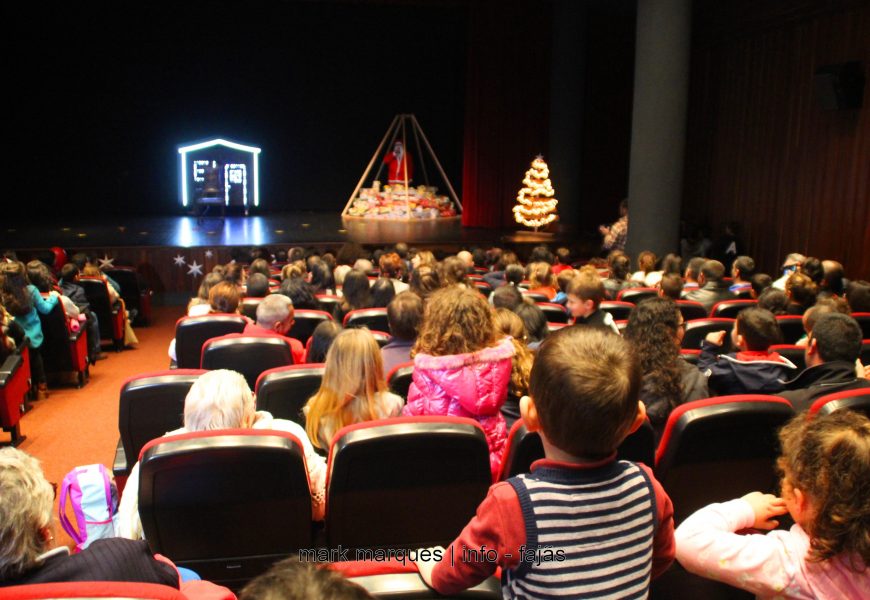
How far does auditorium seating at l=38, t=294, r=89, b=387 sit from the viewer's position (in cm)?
572

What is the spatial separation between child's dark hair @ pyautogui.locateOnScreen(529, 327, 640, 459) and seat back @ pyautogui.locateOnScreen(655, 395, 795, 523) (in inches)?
41.0

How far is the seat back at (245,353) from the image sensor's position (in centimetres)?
355

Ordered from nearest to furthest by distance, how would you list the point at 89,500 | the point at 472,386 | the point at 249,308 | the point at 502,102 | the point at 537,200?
the point at 89,500, the point at 472,386, the point at 249,308, the point at 537,200, the point at 502,102

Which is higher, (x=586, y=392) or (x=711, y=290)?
(x=586, y=392)

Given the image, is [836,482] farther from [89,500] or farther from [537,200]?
[537,200]

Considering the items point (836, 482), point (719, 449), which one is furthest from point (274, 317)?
point (836, 482)

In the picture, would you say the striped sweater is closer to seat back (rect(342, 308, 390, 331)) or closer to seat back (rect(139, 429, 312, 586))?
seat back (rect(139, 429, 312, 586))

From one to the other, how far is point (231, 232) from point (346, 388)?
10300 mm

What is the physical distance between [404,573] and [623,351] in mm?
529

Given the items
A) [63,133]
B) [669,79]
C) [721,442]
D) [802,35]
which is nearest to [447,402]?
[721,442]

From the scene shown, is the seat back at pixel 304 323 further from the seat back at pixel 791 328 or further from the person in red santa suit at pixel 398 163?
the person in red santa suit at pixel 398 163

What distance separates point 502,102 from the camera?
14.0 meters

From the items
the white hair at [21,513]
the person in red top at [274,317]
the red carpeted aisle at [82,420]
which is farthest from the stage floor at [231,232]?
the white hair at [21,513]

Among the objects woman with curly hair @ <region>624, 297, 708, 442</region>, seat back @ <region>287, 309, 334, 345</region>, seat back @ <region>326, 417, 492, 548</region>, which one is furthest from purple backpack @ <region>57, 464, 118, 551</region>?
seat back @ <region>287, 309, 334, 345</region>
